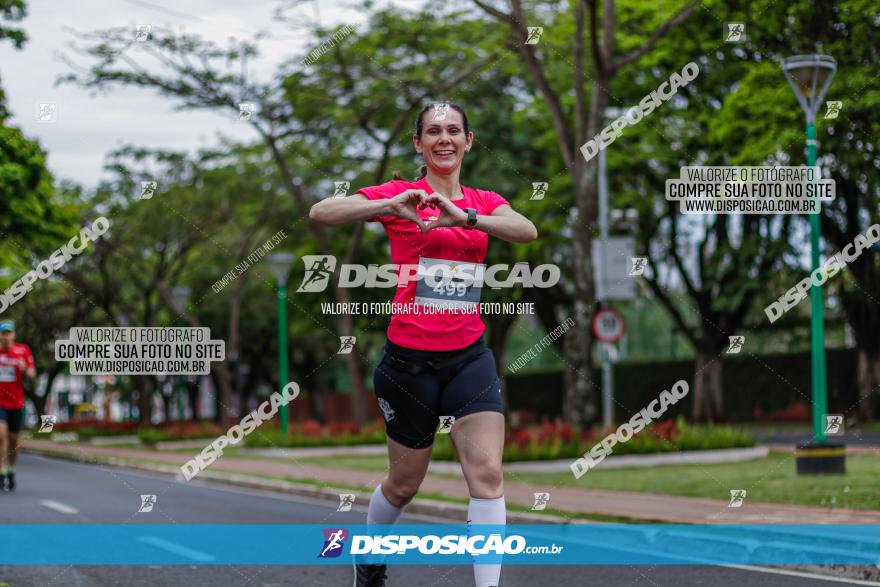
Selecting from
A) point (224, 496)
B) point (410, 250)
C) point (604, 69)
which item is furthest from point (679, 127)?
point (410, 250)

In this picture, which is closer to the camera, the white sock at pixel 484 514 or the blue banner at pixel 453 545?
the white sock at pixel 484 514

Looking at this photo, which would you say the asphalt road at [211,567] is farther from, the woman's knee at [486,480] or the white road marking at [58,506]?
the woman's knee at [486,480]

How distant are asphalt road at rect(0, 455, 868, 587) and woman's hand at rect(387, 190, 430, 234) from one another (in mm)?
3017

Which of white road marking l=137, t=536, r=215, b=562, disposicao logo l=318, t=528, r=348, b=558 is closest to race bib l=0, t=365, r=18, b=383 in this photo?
white road marking l=137, t=536, r=215, b=562

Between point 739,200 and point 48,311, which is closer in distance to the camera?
point 739,200

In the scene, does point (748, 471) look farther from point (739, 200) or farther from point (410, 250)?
point (410, 250)

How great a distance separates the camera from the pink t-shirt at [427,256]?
4.77 metres

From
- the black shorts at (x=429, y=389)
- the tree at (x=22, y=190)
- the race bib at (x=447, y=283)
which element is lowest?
the black shorts at (x=429, y=389)

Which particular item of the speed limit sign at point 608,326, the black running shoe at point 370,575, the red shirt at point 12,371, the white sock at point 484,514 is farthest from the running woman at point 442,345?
→ the speed limit sign at point 608,326

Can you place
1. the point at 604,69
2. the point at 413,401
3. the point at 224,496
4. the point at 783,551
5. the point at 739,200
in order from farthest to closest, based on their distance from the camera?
1. the point at 604,69
2. the point at 224,496
3. the point at 739,200
4. the point at 783,551
5. the point at 413,401

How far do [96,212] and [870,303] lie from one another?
21044mm

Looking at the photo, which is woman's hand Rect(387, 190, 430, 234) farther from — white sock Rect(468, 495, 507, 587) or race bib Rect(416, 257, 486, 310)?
white sock Rect(468, 495, 507, 587)

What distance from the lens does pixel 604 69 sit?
643 inches

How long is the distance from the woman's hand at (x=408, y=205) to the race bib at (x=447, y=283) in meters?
0.24
